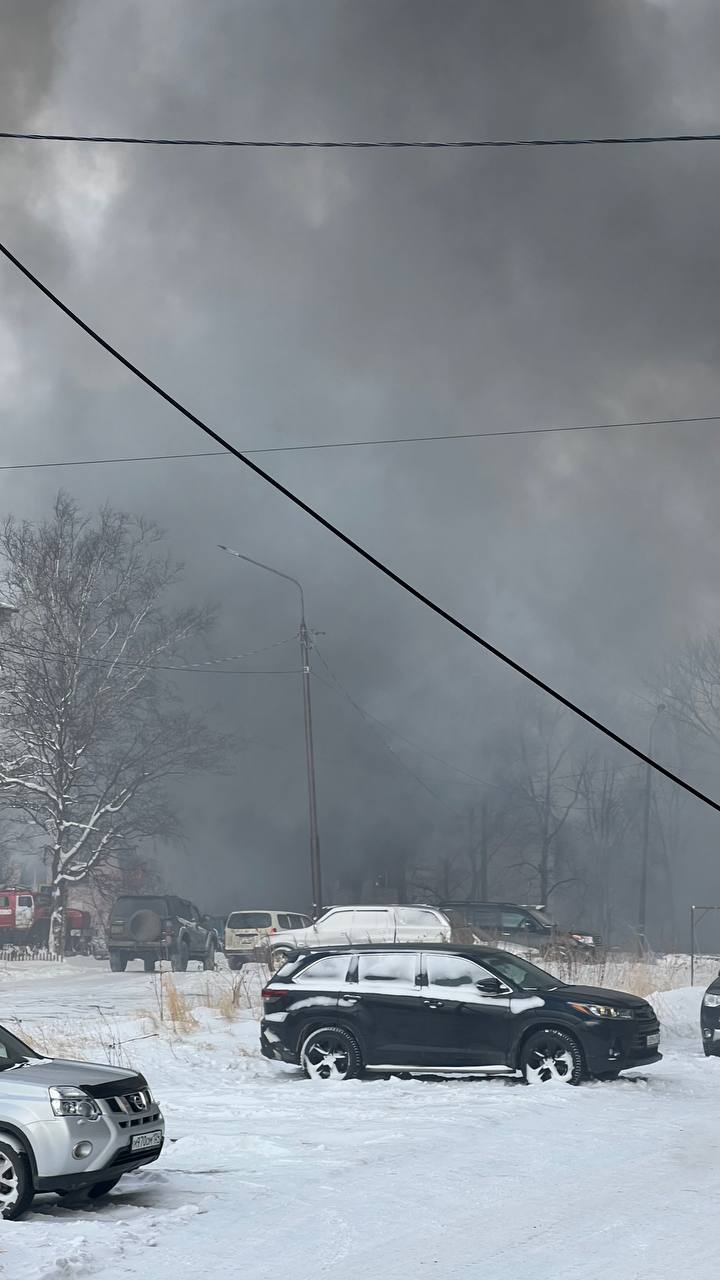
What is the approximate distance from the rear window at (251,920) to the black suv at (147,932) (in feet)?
5.37

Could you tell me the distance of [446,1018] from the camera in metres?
14.3

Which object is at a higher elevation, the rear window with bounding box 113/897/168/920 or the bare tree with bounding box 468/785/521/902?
the bare tree with bounding box 468/785/521/902

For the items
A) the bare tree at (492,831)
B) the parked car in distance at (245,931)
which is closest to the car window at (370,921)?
the parked car in distance at (245,931)

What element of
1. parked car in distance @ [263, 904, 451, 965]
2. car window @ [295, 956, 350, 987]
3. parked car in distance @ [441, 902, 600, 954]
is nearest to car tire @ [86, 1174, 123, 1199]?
car window @ [295, 956, 350, 987]

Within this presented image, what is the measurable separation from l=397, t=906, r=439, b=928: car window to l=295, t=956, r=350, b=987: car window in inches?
487

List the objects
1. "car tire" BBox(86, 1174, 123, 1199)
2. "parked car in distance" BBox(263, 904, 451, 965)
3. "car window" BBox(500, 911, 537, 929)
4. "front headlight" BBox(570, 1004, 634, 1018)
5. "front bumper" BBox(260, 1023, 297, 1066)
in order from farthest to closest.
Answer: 1. "car window" BBox(500, 911, 537, 929)
2. "parked car in distance" BBox(263, 904, 451, 965)
3. "front bumper" BBox(260, 1023, 297, 1066)
4. "front headlight" BBox(570, 1004, 634, 1018)
5. "car tire" BBox(86, 1174, 123, 1199)

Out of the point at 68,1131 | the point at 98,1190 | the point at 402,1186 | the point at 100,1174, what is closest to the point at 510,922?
the point at 402,1186

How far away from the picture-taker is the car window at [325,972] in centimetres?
1480

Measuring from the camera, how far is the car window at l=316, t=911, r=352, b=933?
93.1ft

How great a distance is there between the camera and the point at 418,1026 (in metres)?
14.3

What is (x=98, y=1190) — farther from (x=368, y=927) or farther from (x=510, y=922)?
(x=510, y=922)

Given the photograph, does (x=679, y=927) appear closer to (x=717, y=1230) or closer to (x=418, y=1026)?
(x=418, y=1026)

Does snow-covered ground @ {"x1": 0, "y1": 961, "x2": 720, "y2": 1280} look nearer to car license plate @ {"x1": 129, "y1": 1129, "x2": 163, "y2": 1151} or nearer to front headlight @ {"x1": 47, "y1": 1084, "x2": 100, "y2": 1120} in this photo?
car license plate @ {"x1": 129, "y1": 1129, "x2": 163, "y2": 1151}

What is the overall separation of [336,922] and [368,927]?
36.7 inches
